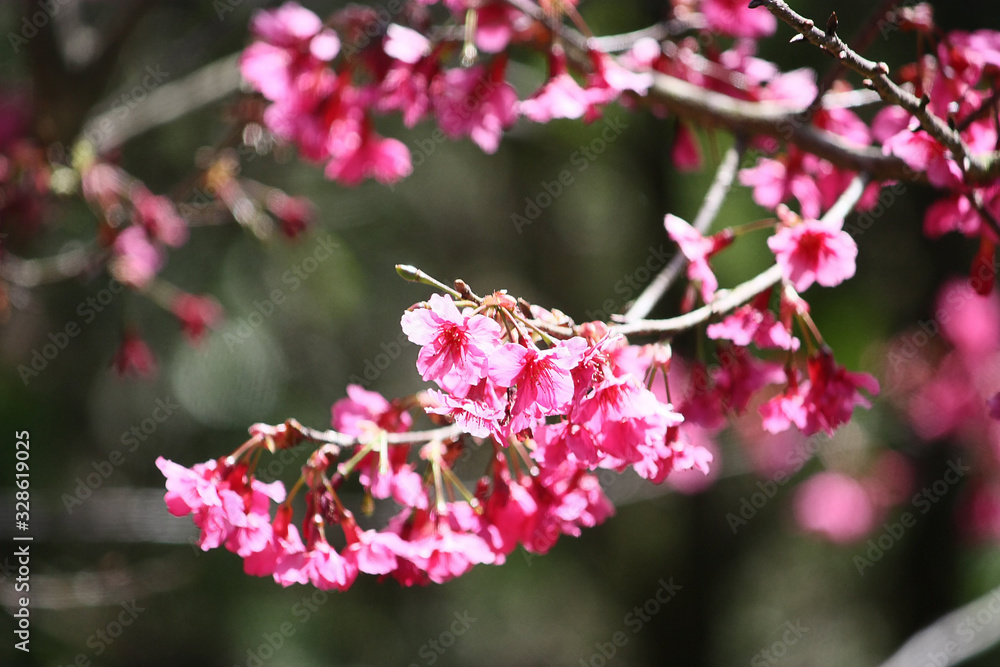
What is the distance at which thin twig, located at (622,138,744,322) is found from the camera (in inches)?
54.6

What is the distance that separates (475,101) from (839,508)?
377cm

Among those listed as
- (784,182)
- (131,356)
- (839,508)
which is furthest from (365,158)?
(839,508)

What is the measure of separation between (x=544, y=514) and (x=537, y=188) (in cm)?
514

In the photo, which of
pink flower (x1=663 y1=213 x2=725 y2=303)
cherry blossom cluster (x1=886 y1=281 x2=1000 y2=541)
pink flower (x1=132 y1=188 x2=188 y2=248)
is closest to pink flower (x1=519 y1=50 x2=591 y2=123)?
pink flower (x1=663 y1=213 x2=725 y2=303)

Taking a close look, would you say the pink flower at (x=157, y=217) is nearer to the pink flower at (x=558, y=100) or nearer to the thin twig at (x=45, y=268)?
the thin twig at (x=45, y=268)

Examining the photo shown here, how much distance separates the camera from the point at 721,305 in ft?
4.29

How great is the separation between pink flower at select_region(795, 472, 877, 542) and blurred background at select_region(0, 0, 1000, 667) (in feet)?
0.60

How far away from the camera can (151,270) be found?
9.34ft

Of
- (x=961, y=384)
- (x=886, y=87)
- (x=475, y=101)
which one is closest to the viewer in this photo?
(x=886, y=87)

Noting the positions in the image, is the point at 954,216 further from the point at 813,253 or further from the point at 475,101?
the point at 475,101

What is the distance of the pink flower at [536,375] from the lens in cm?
103

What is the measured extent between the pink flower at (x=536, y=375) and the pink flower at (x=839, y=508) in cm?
410

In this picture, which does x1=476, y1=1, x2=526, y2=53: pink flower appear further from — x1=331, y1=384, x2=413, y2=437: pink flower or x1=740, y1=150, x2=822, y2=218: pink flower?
x1=331, y1=384, x2=413, y2=437: pink flower

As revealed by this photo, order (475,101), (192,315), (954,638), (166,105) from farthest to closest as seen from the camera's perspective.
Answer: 1. (954,638)
2. (192,315)
3. (166,105)
4. (475,101)
